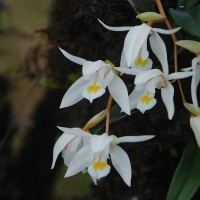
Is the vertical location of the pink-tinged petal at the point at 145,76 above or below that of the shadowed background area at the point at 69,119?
above

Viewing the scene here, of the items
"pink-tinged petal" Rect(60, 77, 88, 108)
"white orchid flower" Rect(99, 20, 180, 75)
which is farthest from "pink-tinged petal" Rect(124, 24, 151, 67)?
"pink-tinged petal" Rect(60, 77, 88, 108)

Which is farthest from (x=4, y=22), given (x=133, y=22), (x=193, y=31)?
(x=193, y=31)

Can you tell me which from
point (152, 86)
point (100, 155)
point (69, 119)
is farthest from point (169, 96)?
point (69, 119)

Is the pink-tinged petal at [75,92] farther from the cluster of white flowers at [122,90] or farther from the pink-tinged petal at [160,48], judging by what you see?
the pink-tinged petal at [160,48]

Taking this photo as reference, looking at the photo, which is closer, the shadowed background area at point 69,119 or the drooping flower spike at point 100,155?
the drooping flower spike at point 100,155

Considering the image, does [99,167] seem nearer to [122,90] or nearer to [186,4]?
[122,90]

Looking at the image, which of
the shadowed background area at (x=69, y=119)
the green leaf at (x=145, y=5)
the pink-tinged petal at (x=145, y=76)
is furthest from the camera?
the shadowed background area at (x=69, y=119)

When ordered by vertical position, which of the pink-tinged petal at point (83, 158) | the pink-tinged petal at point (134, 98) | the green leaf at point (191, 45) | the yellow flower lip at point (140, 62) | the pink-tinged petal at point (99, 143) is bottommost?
the pink-tinged petal at point (83, 158)

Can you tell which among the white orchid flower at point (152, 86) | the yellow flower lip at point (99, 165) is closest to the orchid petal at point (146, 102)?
the white orchid flower at point (152, 86)
